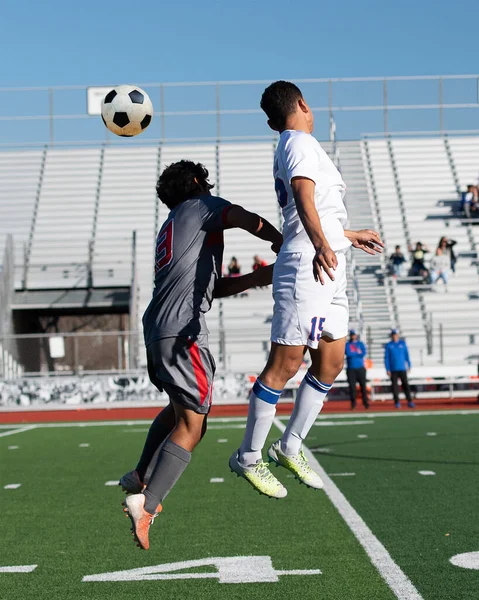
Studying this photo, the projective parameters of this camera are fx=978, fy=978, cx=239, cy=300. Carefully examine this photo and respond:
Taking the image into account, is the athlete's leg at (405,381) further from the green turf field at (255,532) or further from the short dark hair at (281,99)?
the short dark hair at (281,99)

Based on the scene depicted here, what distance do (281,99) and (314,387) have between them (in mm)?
1356

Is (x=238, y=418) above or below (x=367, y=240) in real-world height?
below

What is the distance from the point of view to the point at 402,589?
5512 mm

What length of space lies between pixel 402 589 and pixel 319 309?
2.06 m

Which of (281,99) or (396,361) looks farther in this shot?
(396,361)

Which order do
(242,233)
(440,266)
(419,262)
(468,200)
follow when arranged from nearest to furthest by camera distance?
(419,262) → (440,266) → (468,200) → (242,233)

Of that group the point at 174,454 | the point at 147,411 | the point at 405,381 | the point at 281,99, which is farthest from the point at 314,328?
the point at 147,411

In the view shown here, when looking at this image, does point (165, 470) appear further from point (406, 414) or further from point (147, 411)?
point (147, 411)

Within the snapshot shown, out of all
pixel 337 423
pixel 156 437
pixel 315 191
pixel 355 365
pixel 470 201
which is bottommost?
pixel 337 423

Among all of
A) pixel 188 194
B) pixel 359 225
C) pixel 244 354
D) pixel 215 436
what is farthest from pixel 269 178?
pixel 188 194

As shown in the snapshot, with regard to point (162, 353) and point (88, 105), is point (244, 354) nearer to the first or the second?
point (88, 105)

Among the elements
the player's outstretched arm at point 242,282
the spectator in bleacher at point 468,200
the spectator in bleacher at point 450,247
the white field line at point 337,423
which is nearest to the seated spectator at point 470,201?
the spectator in bleacher at point 468,200

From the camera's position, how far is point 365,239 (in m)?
4.69

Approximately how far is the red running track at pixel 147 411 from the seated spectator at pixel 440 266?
4.90 metres
